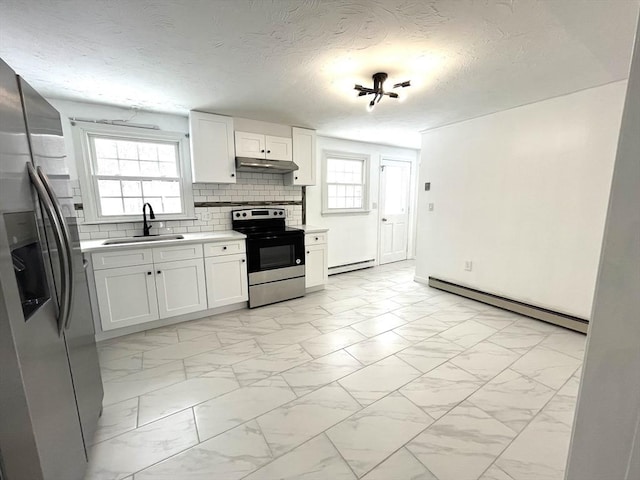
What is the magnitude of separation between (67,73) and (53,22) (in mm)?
791

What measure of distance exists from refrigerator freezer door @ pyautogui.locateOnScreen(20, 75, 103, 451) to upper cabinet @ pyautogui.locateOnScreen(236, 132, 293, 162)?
2069 mm

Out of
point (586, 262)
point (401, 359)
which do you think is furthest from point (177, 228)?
point (586, 262)

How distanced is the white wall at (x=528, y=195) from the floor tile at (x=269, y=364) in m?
2.59

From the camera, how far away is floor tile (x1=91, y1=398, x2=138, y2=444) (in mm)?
1564

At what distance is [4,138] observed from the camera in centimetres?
87

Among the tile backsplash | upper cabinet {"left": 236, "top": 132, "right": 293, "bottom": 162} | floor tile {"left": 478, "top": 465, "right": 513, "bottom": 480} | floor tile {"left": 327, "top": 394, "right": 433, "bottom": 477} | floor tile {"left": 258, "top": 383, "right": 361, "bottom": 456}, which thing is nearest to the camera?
floor tile {"left": 478, "top": 465, "right": 513, "bottom": 480}

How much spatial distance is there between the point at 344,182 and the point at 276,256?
82.7 inches

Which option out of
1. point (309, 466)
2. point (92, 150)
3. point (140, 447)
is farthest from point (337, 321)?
point (92, 150)

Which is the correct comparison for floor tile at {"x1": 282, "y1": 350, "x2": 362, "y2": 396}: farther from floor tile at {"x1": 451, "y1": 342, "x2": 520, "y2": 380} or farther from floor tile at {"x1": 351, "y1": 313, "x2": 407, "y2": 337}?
floor tile at {"x1": 451, "y1": 342, "x2": 520, "y2": 380}

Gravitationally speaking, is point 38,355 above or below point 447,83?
below

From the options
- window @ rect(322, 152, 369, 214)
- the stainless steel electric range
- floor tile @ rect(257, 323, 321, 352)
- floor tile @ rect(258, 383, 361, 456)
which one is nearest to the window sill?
window @ rect(322, 152, 369, 214)

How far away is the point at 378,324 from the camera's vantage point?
2908mm

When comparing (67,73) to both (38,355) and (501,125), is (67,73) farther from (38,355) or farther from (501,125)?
(501,125)

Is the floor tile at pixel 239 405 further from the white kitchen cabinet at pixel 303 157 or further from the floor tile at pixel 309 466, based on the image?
the white kitchen cabinet at pixel 303 157
